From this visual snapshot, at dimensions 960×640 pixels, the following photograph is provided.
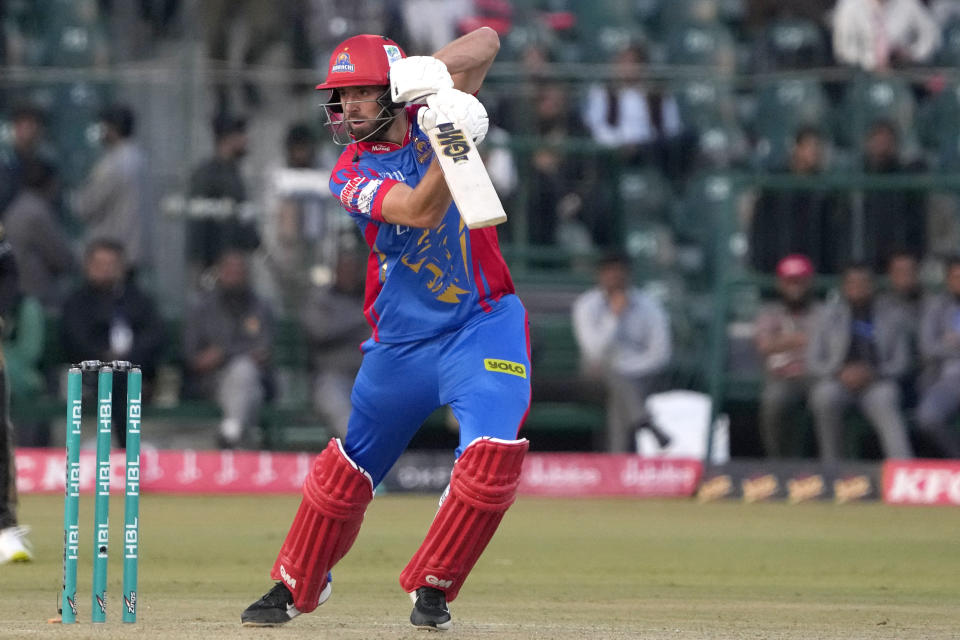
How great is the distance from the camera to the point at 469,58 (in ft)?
19.0

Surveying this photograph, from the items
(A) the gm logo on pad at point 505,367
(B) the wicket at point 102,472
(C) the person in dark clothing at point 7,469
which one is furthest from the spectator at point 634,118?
(B) the wicket at point 102,472

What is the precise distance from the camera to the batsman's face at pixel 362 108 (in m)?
5.52

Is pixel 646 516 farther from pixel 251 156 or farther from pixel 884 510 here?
pixel 251 156

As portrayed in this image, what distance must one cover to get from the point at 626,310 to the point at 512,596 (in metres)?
5.94

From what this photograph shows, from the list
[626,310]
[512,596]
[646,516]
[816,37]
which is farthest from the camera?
[816,37]

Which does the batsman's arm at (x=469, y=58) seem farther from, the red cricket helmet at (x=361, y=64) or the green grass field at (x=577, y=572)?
the green grass field at (x=577, y=572)

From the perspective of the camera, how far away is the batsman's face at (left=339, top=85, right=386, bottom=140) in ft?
18.1

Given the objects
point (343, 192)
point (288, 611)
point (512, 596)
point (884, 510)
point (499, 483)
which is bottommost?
point (884, 510)

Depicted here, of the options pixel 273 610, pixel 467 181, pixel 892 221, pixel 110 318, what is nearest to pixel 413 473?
pixel 110 318

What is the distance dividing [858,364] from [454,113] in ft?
26.0

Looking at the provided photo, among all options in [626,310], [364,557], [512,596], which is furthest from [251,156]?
[512,596]

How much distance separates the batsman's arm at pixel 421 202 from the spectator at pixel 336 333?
7.54 m

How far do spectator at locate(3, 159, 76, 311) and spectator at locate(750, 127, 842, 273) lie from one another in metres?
5.35

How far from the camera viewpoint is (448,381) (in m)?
5.50
